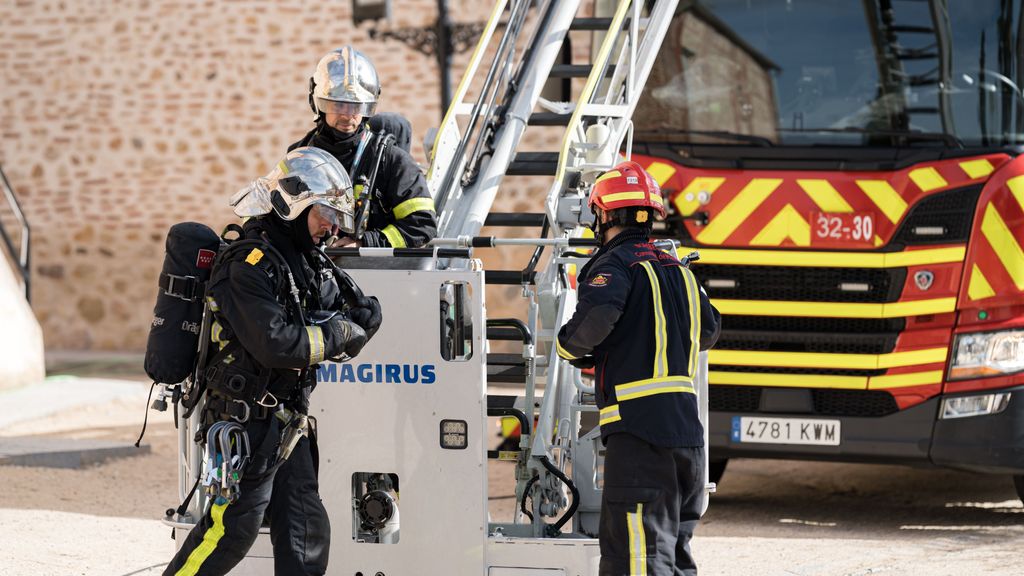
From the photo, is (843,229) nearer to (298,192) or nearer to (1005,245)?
(1005,245)

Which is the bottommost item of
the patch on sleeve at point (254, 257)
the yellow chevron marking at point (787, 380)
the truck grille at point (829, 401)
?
the truck grille at point (829, 401)

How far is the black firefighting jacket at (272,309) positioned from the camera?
15.3 ft

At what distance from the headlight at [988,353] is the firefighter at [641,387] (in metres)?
2.85

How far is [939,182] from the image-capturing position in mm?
7590

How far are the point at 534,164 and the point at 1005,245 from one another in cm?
245

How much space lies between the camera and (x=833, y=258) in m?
7.72

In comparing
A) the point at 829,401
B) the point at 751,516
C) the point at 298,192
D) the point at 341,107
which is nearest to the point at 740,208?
the point at 829,401

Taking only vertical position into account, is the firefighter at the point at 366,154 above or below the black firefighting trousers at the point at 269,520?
above

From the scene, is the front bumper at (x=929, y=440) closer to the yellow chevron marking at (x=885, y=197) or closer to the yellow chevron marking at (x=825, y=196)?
the yellow chevron marking at (x=885, y=197)

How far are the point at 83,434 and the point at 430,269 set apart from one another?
6385mm

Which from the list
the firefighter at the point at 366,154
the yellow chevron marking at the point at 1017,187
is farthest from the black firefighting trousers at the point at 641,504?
the yellow chevron marking at the point at 1017,187

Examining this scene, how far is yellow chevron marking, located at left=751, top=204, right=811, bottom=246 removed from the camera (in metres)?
7.77

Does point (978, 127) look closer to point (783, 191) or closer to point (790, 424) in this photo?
point (783, 191)

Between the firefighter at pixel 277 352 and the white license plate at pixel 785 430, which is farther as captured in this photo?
the white license plate at pixel 785 430
